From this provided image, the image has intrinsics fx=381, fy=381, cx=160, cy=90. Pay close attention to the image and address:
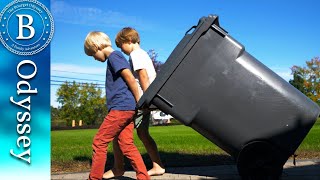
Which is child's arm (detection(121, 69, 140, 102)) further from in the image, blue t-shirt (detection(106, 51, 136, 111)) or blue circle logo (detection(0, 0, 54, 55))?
blue circle logo (detection(0, 0, 54, 55))

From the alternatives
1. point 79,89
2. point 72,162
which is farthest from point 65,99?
point 72,162

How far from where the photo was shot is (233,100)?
3047mm

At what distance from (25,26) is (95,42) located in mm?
658

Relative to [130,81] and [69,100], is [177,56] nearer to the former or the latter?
[130,81]

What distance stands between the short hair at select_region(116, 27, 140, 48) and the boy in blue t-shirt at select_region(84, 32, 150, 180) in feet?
0.93

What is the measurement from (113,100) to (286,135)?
5.17ft

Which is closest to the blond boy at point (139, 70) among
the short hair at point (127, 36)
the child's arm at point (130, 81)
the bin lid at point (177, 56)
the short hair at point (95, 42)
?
the short hair at point (127, 36)

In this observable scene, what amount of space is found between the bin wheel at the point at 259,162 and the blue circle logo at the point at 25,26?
2.03 meters

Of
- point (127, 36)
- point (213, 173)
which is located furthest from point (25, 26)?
point (213, 173)

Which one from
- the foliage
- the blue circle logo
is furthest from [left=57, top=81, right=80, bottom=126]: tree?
the blue circle logo

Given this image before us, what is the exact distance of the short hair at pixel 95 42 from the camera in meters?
3.63

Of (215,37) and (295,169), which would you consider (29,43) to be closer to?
(215,37)

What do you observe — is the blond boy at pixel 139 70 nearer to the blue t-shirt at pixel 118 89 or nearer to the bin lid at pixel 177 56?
the blue t-shirt at pixel 118 89

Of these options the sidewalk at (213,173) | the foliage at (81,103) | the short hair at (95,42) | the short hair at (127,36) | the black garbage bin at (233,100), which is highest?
the short hair at (127,36)
